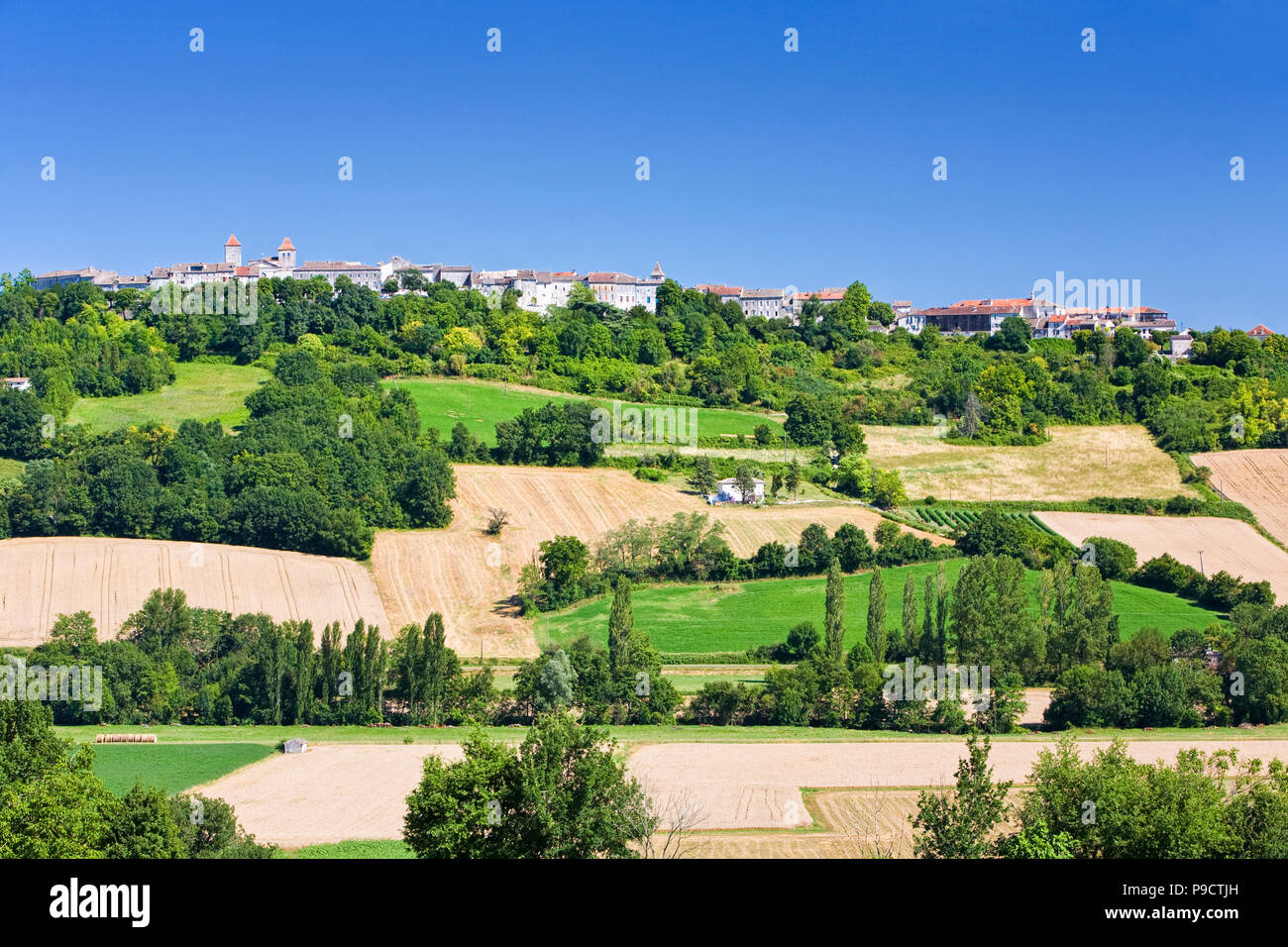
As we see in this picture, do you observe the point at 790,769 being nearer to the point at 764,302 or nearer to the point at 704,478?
the point at 704,478

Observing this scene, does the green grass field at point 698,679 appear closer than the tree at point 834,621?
Yes

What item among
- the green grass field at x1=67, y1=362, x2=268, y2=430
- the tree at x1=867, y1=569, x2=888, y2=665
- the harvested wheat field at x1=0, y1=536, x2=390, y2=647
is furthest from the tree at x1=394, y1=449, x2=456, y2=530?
the tree at x1=867, y1=569, x2=888, y2=665

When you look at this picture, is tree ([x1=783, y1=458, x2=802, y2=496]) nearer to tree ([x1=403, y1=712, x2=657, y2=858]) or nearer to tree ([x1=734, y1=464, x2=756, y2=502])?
tree ([x1=734, y1=464, x2=756, y2=502])

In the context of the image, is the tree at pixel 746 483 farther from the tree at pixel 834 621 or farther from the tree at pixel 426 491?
the tree at pixel 834 621

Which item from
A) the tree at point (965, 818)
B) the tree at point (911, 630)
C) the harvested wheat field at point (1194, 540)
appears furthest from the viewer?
the harvested wheat field at point (1194, 540)

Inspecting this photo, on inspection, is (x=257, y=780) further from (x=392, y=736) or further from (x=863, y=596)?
(x=863, y=596)

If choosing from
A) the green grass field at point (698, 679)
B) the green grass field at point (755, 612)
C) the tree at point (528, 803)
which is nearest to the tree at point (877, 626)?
the green grass field at point (755, 612)
